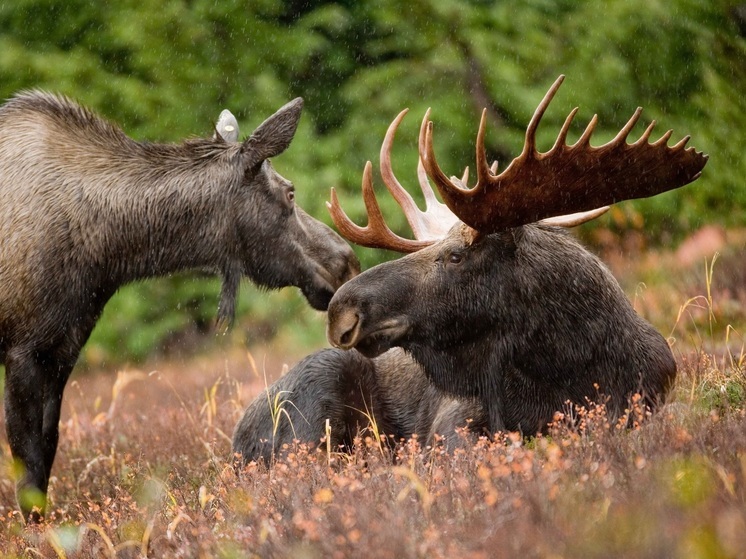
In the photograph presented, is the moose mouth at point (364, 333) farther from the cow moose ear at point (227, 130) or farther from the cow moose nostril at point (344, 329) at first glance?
the cow moose ear at point (227, 130)

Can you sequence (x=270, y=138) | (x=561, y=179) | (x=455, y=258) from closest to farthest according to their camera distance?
1. (x=561, y=179)
2. (x=455, y=258)
3. (x=270, y=138)

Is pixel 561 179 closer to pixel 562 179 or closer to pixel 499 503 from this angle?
pixel 562 179

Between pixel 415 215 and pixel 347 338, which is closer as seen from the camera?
pixel 347 338

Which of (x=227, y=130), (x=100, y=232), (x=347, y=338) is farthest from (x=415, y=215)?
(x=100, y=232)

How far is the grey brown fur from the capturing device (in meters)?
4.48

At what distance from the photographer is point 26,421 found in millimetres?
5391

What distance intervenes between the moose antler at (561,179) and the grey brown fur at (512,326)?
19cm

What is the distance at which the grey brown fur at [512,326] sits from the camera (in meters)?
4.48

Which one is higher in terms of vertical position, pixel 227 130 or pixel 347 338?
pixel 227 130

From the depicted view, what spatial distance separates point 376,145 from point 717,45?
3807 millimetres

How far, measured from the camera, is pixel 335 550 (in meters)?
2.82

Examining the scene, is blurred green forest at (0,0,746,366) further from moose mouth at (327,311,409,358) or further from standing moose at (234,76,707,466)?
moose mouth at (327,311,409,358)

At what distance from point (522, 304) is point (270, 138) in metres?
2.02

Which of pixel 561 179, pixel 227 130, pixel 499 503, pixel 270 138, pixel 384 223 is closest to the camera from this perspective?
pixel 499 503
